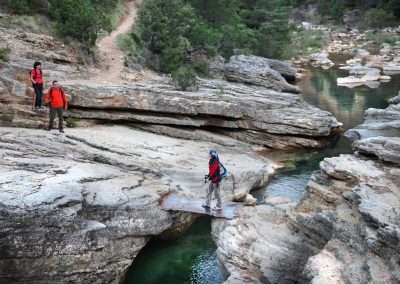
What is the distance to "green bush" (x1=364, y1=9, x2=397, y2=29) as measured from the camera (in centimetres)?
6962

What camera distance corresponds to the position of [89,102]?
22391 millimetres

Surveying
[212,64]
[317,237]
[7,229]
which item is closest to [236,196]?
[317,237]

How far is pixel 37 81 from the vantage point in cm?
1928

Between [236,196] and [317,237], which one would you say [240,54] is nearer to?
[236,196]

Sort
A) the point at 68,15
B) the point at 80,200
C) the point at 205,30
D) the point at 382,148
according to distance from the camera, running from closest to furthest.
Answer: the point at 80,200
the point at 382,148
the point at 68,15
the point at 205,30

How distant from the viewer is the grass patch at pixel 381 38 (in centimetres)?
6241

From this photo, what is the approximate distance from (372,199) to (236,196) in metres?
7.88

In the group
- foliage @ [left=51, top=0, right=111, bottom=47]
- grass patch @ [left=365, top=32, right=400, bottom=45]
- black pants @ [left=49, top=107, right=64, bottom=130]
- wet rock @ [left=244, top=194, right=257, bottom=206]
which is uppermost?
grass patch @ [left=365, top=32, right=400, bottom=45]

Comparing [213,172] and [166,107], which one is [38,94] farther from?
[213,172]

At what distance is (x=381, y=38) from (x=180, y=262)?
57811 millimetres

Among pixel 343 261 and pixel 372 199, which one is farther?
pixel 372 199

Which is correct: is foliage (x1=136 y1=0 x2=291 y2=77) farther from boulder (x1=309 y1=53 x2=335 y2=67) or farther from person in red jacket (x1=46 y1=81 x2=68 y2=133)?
person in red jacket (x1=46 y1=81 x2=68 y2=133)

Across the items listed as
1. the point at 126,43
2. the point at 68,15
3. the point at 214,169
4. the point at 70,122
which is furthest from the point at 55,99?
the point at 126,43

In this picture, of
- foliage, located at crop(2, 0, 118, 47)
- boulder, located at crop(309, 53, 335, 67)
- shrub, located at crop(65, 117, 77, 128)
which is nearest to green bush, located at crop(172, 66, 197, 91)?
foliage, located at crop(2, 0, 118, 47)
